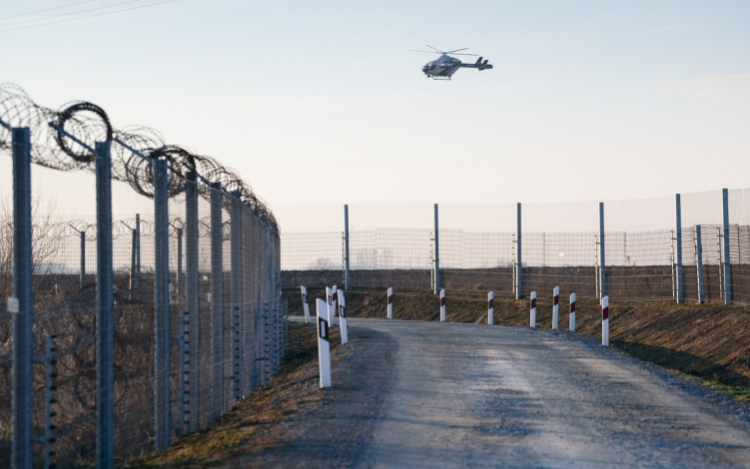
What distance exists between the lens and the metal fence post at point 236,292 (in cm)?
1141

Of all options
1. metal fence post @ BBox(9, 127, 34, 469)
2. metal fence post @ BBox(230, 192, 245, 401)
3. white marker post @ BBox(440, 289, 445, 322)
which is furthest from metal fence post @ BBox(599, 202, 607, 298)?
metal fence post @ BBox(9, 127, 34, 469)

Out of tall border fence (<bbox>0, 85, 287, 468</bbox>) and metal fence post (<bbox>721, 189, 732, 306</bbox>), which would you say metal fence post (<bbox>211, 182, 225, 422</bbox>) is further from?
metal fence post (<bbox>721, 189, 732, 306</bbox>)

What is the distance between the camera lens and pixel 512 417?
875 centimetres

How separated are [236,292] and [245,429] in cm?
351

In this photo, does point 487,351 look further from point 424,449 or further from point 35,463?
point 35,463

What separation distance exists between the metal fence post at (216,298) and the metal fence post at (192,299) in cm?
66

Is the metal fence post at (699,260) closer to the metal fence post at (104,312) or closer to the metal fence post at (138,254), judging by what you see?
the metal fence post at (138,254)

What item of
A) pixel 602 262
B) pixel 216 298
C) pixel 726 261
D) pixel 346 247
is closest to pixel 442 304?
pixel 602 262

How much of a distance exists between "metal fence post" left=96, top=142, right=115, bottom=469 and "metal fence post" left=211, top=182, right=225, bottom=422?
3125mm

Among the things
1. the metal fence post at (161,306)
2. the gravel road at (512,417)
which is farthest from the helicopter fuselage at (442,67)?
the metal fence post at (161,306)

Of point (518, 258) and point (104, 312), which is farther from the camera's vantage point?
point (518, 258)

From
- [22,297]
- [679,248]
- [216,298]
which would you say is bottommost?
[216,298]

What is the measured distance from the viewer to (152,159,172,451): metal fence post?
8.19 m

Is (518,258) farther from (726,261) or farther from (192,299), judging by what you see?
(192,299)
